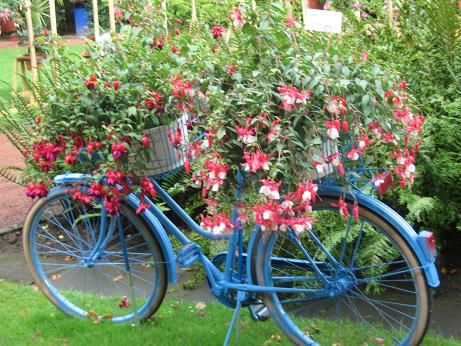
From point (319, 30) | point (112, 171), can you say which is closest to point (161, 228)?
point (112, 171)

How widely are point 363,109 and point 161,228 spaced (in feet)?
4.35

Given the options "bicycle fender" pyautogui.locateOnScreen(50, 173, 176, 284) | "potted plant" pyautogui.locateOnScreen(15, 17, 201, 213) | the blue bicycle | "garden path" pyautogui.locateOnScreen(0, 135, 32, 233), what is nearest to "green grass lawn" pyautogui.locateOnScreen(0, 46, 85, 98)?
"garden path" pyautogui.locateOnScreen(0, 135, 32, 233)

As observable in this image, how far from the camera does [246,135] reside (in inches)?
112

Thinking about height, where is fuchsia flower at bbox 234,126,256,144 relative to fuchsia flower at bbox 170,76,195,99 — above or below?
below

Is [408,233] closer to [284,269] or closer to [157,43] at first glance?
[284,269]

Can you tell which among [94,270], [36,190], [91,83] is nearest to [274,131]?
[91,83]

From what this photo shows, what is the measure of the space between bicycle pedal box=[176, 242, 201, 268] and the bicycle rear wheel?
0.46 ft

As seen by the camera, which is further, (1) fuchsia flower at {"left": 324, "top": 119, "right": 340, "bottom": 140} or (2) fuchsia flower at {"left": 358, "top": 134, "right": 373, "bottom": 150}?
(2) fuchsia flower at {"left": 358, "top": 134, "right": 373, "bottom": 150}

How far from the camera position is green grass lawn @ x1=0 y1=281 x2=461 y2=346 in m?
3.81

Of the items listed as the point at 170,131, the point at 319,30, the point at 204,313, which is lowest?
the point at 204,313

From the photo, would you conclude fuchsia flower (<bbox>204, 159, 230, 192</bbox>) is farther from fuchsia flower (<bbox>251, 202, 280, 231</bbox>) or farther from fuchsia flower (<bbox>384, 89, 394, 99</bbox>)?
fuchsia flower (<bbox>384, 89, 394, 99</bbox>)

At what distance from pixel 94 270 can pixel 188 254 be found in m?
0.89

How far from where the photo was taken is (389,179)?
313cm

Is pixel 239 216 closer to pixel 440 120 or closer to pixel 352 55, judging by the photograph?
pixel 352 55
